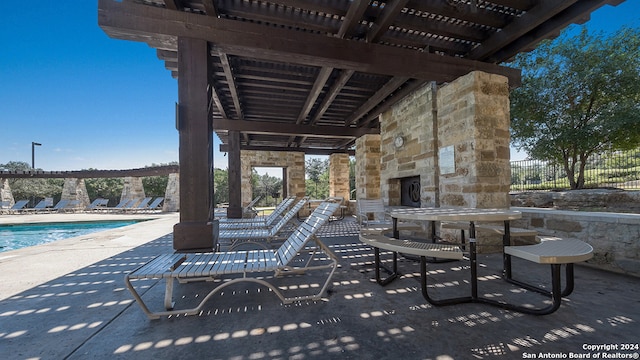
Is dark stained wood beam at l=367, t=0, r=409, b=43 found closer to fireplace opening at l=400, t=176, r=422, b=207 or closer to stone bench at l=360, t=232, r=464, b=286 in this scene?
stone bench at l=360, t=232, r=464, b=286

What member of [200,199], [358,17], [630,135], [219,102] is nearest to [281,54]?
[358,17]

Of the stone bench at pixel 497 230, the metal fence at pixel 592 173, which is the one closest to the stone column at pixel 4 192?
the stone bench at pixel 497 230

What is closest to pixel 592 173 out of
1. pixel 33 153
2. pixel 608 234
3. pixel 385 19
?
pixel 608 234

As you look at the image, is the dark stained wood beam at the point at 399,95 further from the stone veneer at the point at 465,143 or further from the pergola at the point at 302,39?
the pergola at the point at 302,39

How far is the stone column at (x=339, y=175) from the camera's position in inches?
429

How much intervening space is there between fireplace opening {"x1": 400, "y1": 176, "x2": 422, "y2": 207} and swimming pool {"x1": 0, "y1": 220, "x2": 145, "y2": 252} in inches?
427

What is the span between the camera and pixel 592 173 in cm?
827

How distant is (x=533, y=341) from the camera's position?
1480mm

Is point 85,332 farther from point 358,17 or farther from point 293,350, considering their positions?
point 358,17

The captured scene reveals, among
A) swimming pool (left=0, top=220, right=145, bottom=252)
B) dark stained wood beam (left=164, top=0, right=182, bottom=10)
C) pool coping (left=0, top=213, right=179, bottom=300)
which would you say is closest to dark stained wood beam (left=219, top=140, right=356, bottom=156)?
pool coping (left=0, top=213, right=179, bottom=300)

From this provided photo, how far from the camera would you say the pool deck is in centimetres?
143

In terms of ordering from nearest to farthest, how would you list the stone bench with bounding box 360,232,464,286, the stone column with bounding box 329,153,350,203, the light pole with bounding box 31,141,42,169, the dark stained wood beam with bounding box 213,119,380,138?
the stone bench with bounding box 360,232,464,286
the dark stained wood beam with bounding box 213,119,380,138
the stone column with bounding box 329,153,350,203
the light pole with bounding box 31,141,42,169

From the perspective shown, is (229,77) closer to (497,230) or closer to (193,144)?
(193,144)

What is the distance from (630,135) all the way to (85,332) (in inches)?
483
